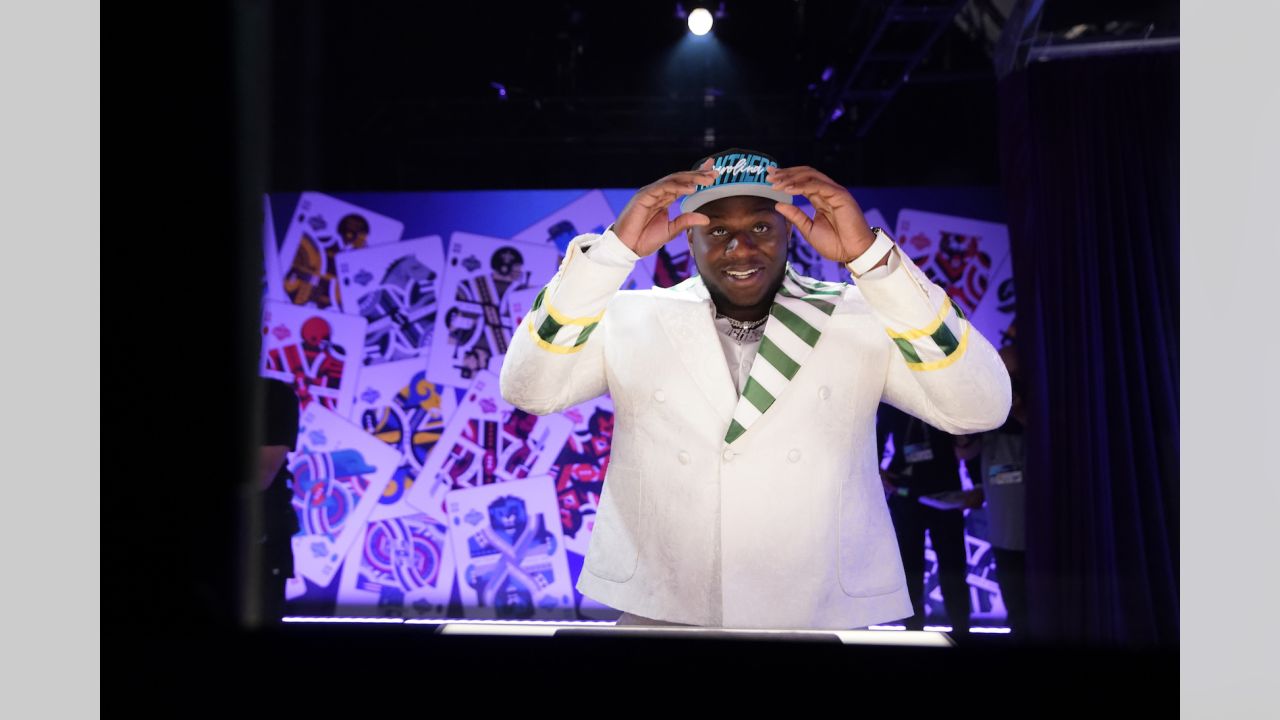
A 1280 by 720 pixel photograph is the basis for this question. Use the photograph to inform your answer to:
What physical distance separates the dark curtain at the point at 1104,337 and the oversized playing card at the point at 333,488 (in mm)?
3161

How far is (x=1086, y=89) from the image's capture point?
153 inches

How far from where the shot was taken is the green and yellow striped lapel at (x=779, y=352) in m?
2.01

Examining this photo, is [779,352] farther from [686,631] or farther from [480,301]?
[480,301]

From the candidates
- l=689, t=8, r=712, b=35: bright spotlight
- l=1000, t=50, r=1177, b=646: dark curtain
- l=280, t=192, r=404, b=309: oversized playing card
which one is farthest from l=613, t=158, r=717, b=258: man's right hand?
l=280, t=192, r=404, b=309: oversized playing card

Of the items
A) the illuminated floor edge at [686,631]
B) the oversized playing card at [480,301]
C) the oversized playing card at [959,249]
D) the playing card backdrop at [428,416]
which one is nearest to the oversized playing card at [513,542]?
the playing card backdrop at [428,416]

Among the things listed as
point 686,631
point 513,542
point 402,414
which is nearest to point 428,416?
point 402,414

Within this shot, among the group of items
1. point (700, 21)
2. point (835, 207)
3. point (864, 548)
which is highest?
point (700, 21)

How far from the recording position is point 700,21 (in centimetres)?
452

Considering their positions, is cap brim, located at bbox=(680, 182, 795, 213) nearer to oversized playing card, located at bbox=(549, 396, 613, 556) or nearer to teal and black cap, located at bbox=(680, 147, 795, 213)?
teal and black cap, located at bbox=(680, 147, 795, 213)

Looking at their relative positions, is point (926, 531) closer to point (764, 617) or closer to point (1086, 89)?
point (1086, 89)

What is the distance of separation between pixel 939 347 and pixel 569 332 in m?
0.67

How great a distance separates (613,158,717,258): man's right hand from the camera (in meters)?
1.90

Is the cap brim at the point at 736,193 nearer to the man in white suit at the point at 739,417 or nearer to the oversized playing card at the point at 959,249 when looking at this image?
the man in white suit at the point at 739,417

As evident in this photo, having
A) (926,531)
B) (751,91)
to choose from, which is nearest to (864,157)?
(751,91)
